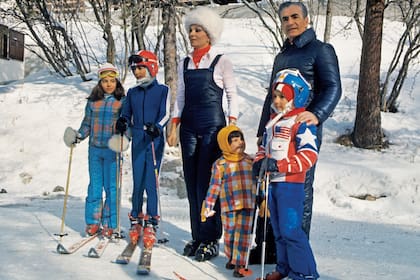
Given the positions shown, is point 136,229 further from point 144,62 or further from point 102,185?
point 144,62

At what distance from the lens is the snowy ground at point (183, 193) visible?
421 cm

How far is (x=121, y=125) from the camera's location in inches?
190

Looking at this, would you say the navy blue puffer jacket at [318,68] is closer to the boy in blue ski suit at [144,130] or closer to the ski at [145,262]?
the boy in blue ski suit at [144,130]

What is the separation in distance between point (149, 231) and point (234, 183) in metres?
1.02

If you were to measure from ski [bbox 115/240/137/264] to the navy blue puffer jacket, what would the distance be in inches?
71.2

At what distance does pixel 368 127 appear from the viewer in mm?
9945

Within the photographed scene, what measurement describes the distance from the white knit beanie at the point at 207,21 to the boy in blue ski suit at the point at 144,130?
0.64 metres

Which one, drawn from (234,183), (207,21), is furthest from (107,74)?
(234,183)

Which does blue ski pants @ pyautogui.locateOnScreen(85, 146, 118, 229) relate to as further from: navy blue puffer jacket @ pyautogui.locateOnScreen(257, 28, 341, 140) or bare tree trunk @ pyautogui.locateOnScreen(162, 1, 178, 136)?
bare tree trunk @ pyautogui.locateOnScreen(162, 1, 178, 136)

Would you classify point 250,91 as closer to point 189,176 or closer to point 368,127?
point 368,127

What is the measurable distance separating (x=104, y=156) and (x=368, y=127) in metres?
6.24

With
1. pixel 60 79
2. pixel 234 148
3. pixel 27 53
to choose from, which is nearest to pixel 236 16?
pixel 27 53

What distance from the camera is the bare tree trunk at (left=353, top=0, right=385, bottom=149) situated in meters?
9.68

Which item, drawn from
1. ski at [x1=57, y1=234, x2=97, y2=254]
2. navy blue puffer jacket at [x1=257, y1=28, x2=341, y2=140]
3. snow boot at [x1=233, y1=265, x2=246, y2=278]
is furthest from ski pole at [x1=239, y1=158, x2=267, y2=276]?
ski at [x1=57, y1=234, x2=97, y2=254]
